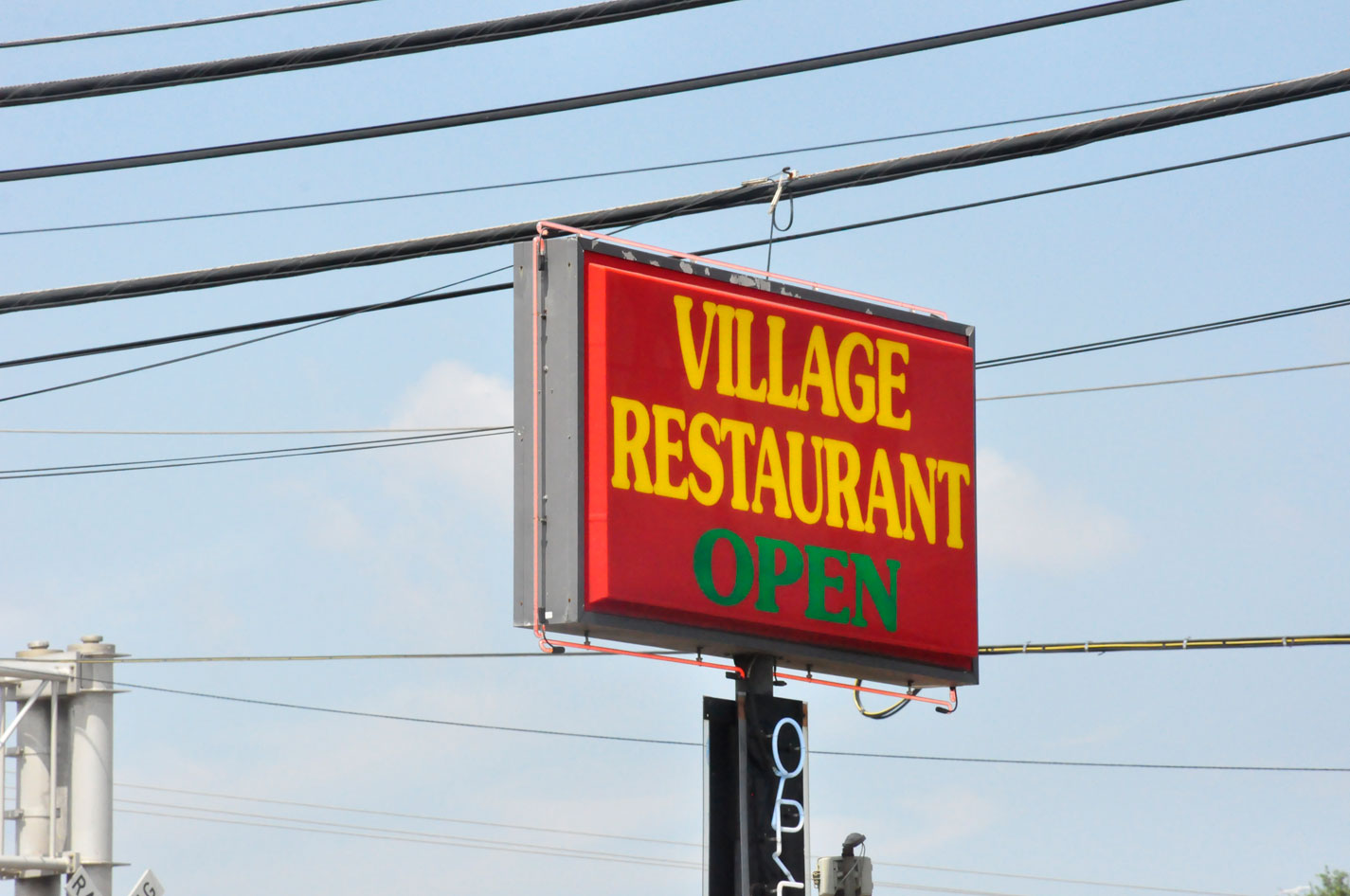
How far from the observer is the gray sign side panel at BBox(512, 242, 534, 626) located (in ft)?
45.6

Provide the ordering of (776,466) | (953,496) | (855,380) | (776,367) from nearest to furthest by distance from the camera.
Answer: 1. (776,466)
2. (776,367)
3. (855,380)
4. (953,496)

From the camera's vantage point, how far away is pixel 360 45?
15.2 metres

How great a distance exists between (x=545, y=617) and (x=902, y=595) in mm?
3139

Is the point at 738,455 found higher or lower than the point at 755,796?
higher

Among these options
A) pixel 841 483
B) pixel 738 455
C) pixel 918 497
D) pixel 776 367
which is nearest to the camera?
pixel 738 455

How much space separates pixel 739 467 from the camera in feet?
48.5

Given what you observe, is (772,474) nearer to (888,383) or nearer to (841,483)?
(841,483)

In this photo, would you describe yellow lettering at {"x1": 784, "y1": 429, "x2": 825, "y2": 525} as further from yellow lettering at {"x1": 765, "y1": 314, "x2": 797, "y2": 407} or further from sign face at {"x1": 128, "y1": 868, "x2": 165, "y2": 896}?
sign face at {"x1": 128, "y1": 868, "x2": 165, "y2": 896}

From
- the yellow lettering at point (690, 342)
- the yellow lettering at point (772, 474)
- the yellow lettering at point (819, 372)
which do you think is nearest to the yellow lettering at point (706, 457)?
the yellow lettering at point (690, 342)

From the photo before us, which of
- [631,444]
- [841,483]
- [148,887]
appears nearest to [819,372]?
[841,483]

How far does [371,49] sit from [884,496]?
5035 millimetres

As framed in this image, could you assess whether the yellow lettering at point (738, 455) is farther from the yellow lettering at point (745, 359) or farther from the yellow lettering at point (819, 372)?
the yellow lettering at point (819, 372)

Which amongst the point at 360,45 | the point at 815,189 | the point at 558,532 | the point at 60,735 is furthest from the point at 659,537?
the point at 60,735

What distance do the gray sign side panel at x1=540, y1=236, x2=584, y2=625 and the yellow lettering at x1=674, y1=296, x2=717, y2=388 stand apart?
2.74ft
